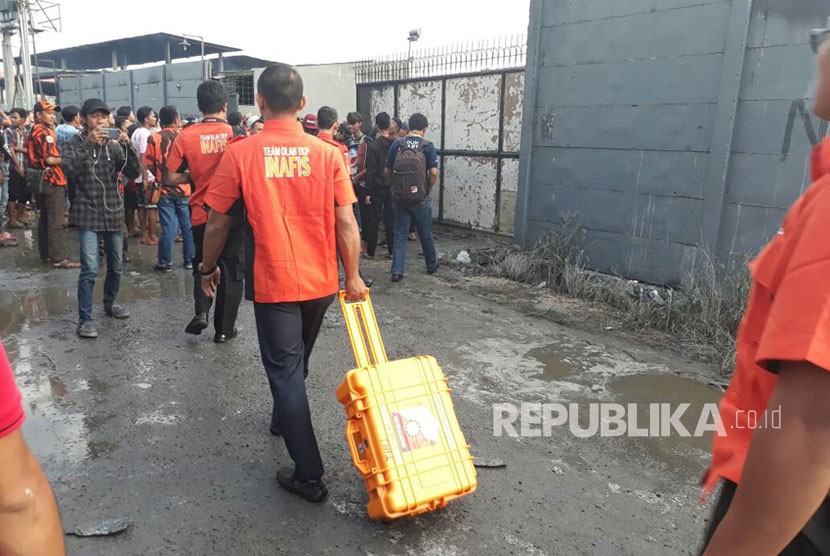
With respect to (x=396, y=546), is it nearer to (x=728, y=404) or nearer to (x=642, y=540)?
(x=642, y=540)

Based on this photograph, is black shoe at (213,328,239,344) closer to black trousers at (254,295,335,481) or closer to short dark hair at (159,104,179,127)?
black trousers at (254,295,335,481)

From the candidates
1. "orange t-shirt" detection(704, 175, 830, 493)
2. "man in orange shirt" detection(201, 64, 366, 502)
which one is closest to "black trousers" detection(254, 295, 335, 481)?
"man in orange shirt" detection(201, 64, 366, 502)

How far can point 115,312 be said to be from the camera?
214 inches

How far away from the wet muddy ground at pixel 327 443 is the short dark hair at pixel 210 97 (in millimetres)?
1871

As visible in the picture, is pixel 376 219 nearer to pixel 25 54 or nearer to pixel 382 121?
pixel 382 121

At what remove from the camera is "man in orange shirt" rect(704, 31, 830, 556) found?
834mm

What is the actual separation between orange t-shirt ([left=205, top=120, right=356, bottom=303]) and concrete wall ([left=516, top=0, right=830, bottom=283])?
13.6 feet

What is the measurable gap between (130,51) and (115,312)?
1448 inches

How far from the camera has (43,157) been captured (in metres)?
7.22

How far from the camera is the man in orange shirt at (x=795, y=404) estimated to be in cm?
83

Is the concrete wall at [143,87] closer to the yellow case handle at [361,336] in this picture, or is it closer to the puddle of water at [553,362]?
the puddle of water at [553,362]

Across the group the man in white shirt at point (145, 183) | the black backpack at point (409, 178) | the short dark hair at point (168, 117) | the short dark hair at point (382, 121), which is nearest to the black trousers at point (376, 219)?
the short dark hair at point (382, 121)

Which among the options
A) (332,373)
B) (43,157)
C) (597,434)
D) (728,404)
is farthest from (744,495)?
(43,157)

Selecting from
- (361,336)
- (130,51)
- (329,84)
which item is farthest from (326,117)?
(130,51)
